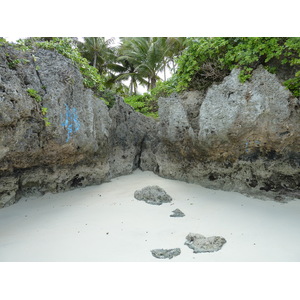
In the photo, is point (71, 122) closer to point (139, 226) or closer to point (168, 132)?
point (168, 132)

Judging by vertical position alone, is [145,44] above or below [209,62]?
above

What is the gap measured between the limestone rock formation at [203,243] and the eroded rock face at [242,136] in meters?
2.86

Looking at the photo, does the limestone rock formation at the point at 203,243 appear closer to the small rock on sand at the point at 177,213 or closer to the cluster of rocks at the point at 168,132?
the small rock on sand at the point at 177,213

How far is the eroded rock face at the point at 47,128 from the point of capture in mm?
5164

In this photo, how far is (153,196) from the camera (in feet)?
20.9

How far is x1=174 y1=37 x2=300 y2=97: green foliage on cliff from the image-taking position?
5.64 metres

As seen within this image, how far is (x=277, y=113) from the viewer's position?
569 centimetres

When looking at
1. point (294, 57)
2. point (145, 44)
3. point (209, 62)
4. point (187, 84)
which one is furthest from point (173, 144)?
point (145, 44)

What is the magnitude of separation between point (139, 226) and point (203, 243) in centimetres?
155

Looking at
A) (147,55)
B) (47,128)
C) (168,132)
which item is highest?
(147,55)

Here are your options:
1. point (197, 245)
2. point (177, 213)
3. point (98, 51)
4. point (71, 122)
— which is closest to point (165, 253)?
point (197, 245)

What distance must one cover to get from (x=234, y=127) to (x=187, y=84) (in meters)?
2.39

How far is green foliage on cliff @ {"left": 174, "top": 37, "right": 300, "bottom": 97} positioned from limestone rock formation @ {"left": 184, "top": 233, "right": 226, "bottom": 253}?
433 cm

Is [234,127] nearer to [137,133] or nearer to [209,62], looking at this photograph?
[209,62]
